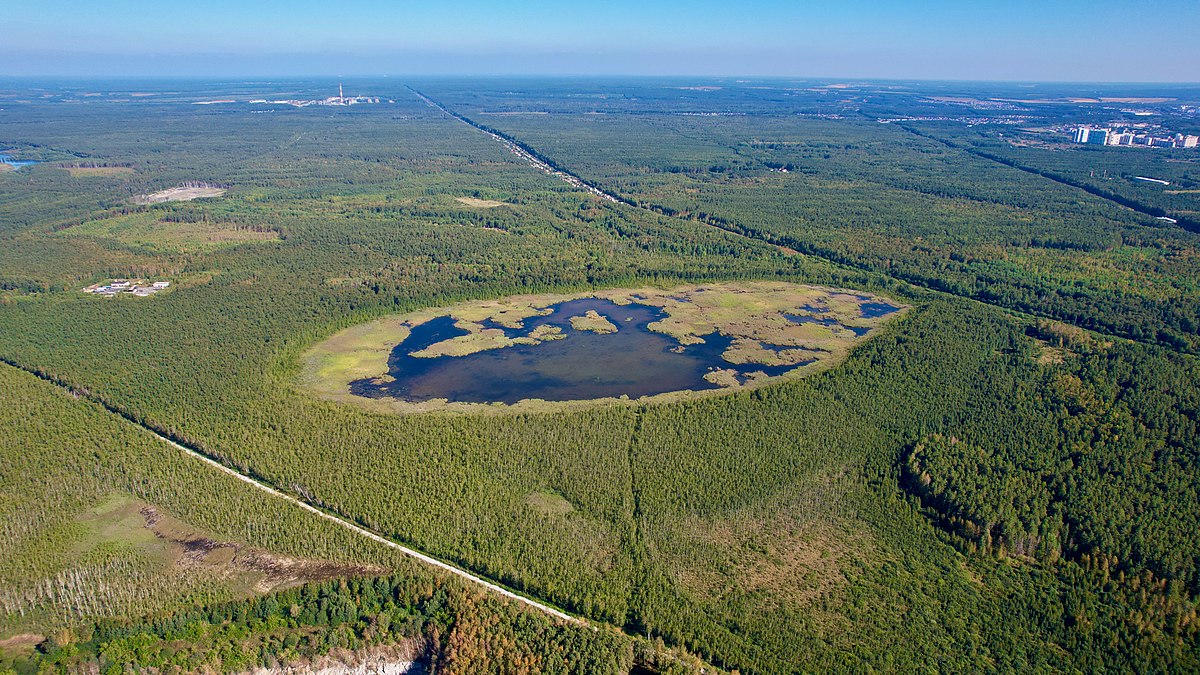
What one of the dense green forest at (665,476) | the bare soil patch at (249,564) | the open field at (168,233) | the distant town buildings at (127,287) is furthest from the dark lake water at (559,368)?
the open field at (168,233)

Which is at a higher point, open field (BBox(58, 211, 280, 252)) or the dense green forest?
open field (BBox(58, 211, 280, 252))

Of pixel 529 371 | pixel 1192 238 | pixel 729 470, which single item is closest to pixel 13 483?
pixel 529 371

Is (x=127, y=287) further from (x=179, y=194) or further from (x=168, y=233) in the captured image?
(x=179, y=194)

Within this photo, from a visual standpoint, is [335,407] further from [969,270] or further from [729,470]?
[969,270]

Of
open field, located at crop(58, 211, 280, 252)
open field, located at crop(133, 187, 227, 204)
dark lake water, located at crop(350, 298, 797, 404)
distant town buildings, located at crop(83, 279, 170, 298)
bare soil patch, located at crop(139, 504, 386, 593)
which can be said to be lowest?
bare soil patch, located at crop(139, 504, 386, 593)

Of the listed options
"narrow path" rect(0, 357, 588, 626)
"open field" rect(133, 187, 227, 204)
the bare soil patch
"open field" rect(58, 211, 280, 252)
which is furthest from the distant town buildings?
"open field" rect(133, 187, 227, 204)

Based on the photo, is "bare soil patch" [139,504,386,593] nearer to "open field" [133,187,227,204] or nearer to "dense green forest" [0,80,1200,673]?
"dense green forest" [0,80,1200,673]

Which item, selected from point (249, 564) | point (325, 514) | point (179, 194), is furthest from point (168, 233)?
point (249, 564)
